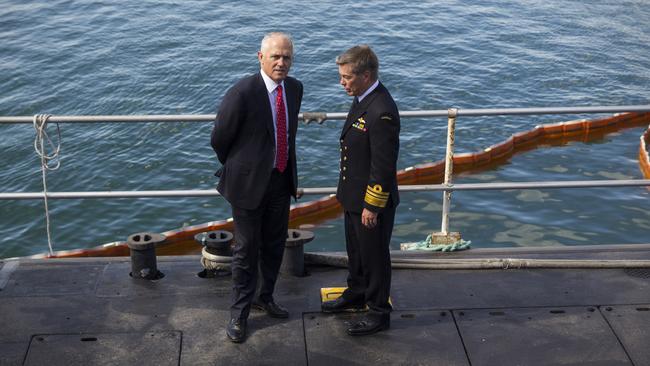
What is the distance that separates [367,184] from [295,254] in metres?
1.19

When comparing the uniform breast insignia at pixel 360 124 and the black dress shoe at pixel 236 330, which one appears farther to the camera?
the black dress shoe at pixel 236 330

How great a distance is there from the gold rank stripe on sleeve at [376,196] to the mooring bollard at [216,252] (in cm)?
137

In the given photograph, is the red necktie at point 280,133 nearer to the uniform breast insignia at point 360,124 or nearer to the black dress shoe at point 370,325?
the uniform breast insignia at point 360,124

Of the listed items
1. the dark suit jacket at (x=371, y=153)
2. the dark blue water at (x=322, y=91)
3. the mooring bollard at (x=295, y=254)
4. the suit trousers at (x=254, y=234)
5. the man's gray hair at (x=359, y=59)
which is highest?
the man's gray hair at (x=359, y=59)

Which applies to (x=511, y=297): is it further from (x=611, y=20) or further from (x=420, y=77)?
(x=611, y=20)

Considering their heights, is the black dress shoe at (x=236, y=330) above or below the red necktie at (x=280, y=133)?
below

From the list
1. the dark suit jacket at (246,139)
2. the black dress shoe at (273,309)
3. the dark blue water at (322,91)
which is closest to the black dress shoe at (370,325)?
the black dress shoe at (273,309)

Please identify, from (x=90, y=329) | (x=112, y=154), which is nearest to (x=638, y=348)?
(x=90, y=329)

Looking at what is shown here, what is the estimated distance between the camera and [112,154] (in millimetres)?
17562

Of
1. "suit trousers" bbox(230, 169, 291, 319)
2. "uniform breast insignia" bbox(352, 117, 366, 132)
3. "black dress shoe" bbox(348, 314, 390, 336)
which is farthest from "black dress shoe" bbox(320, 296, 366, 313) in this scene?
"uniform breast insignia" bbox(352, 117, 366, 132)

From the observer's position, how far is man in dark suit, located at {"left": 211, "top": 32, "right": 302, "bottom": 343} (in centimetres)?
500

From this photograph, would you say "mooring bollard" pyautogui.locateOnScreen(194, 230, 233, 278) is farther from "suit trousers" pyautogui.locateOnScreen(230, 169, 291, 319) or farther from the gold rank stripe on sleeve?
the gold rank stripe on sleeve

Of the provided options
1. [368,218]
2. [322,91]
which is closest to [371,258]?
[368,218]

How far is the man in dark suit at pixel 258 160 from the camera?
500cm
